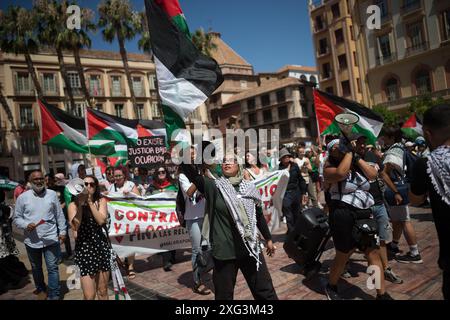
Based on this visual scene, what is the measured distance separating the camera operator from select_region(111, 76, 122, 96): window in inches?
1616

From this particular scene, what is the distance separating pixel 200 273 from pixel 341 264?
188 centimetres

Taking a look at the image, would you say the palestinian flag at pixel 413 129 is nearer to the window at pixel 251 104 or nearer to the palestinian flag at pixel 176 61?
the palestinian flag at pixel 176 61

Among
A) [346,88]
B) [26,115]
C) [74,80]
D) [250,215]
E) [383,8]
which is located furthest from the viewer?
[74,80]

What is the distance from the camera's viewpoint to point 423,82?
2817cm

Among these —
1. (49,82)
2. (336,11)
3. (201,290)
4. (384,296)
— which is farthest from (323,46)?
(384,296)

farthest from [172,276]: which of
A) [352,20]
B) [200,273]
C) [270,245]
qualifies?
[352,20]

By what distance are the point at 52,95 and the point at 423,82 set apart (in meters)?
37.7

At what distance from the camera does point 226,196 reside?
3.08m

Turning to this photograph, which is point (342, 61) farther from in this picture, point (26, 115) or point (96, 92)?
point (26, 115)

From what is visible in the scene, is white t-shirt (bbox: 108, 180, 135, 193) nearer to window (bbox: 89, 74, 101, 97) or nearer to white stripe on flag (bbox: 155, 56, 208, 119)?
white stripe on flag (bbox: 155, 56, 208, 119)

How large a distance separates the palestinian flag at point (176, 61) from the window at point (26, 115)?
37584 millimetres

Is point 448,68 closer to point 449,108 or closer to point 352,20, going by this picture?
point 352,20

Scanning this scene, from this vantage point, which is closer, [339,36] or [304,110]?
[339,36]

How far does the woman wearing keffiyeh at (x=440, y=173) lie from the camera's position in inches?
90.4
